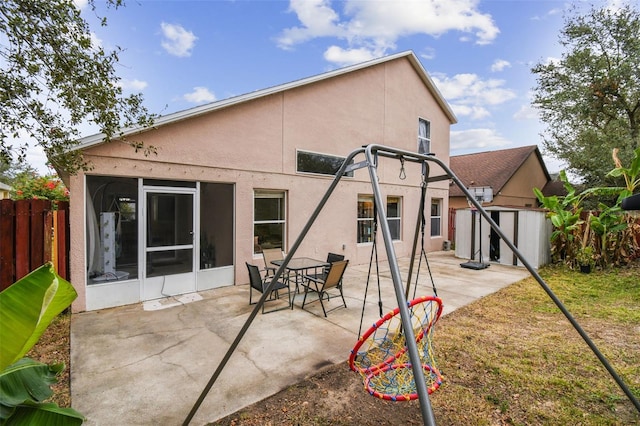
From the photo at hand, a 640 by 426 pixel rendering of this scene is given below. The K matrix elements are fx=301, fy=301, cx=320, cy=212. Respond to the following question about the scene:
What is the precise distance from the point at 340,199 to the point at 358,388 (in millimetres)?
6740

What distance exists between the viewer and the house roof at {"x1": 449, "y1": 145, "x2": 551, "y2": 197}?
18.3 m

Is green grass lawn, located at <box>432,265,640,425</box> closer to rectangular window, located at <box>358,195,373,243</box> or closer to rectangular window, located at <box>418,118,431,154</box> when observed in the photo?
rectangular window, located at <box>358,195,373,243</box>

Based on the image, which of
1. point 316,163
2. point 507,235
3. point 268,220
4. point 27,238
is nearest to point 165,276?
point 27,238

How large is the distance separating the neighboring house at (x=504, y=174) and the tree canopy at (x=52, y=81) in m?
16.7

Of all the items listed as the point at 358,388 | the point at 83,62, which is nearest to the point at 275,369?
the point at 358,388

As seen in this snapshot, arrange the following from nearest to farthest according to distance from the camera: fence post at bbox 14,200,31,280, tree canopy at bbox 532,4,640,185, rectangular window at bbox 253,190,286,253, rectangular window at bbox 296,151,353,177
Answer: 1. fence post at bbox 14,200,31,280
2. rectangular window at bbox 253,190,286,253
3. rectangular window at bbox 296,151,353,177
4. tree canopy at bbox 532,4,640,185

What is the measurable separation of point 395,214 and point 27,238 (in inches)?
403

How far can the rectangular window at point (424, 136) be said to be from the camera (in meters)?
12.5

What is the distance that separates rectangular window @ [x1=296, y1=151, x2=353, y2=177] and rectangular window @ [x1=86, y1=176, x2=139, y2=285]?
4.14 meters

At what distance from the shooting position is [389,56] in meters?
10.8

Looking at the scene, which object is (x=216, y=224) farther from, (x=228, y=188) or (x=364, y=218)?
(x=364, y=218)

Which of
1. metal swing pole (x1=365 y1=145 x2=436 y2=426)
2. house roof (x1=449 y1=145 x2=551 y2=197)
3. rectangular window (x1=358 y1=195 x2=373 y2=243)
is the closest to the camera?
metal swing pole (x1=365 y1=145 x2=436 y2=426)

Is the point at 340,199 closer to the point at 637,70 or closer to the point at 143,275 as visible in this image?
the point at 143,275

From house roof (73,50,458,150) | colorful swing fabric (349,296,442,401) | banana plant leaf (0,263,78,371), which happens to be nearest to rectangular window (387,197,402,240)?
house roof (73,50,458,150)
